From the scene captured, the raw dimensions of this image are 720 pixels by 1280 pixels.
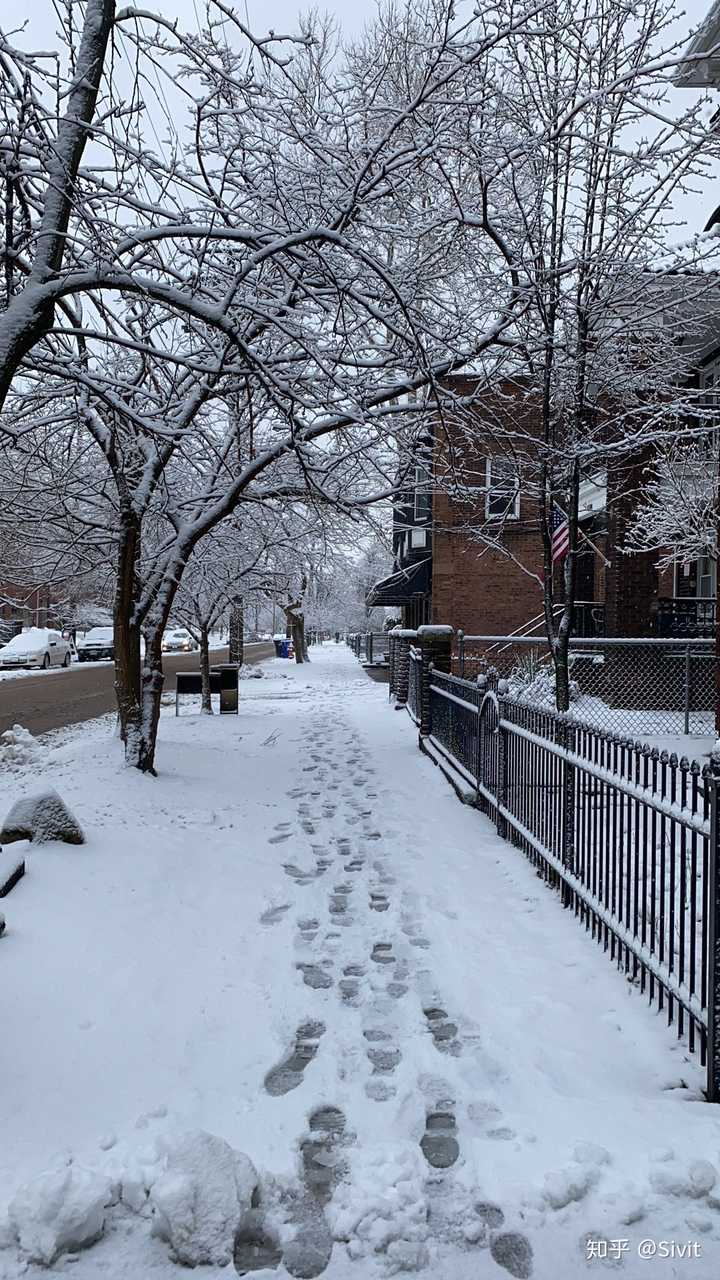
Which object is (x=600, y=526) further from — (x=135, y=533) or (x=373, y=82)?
(x=373, y=82)

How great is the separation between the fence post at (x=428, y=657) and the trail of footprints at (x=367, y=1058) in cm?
531

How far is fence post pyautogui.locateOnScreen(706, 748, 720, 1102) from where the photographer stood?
123 inches

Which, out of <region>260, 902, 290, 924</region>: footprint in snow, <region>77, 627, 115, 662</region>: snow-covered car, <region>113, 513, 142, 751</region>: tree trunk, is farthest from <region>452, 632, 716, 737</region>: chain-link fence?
<region>77, 627, 115, 662</region>: snow-covered car

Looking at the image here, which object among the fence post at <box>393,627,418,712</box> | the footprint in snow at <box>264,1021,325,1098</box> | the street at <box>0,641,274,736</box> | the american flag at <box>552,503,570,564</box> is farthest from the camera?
the fence post at <box>393,627,418,712</box>

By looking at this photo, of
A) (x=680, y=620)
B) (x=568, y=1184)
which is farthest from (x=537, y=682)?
(x=568, y=1184)

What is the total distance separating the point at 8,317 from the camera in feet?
13.1

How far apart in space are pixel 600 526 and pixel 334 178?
15.2m

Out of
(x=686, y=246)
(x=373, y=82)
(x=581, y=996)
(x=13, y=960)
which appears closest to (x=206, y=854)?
(x=13, y=960)

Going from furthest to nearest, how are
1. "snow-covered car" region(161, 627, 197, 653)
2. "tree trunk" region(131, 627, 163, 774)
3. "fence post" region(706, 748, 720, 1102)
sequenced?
"snow-covered car" region(161, 627, 197, 653)
"tree trunk" region(131, 627, 163, 774)
"fence post" region(706, 748, 720, 1102)

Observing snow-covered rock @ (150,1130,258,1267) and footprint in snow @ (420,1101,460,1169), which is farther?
footprint in snow @ (420,1101,460,1169)

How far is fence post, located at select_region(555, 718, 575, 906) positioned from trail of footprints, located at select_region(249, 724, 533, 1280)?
42.9 inches

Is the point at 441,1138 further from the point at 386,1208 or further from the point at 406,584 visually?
the point at 406,584

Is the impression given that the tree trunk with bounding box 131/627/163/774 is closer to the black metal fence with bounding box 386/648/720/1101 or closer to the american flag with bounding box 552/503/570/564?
the black metal fence with bounding box 386/648/720/1101

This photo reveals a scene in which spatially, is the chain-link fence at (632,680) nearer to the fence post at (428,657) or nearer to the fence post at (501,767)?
the fence post at (428,657)
